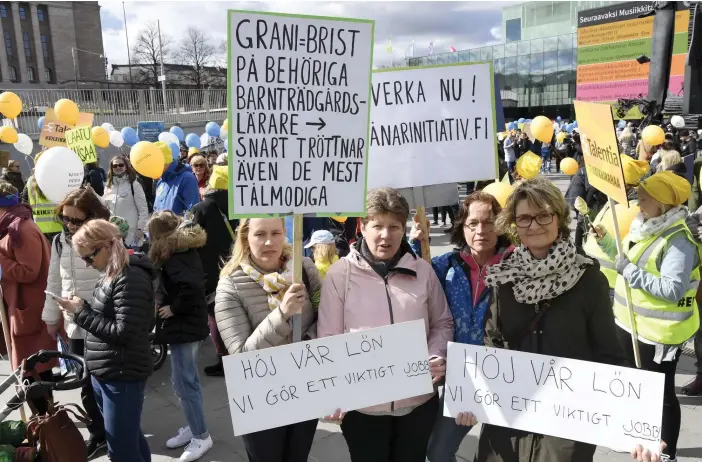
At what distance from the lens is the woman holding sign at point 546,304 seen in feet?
6.68

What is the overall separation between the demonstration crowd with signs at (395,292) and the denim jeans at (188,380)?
1.78 feet

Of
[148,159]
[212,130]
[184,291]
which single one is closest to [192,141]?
[212,130]

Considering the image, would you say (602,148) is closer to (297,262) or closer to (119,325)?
(297,262)

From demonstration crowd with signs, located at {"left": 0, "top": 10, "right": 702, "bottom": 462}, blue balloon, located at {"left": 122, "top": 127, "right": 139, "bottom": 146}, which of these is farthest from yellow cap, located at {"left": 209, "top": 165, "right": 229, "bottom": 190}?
blue balloon, located at {"left": 122, "top": 127, "right": 139, "bottom": 146}

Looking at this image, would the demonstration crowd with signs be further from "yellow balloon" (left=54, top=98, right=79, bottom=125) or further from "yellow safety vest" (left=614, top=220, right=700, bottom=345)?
"yellow balloon" (left=54, top=98, right=79, bottom=125)

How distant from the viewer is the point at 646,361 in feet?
9.91

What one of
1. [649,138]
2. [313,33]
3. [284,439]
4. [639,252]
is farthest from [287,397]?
[649,138]

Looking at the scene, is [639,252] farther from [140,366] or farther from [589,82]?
[589,82]

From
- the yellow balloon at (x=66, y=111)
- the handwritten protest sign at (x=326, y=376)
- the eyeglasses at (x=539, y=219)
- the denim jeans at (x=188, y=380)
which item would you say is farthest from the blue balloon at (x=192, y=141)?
the eyeglasses at (x=539, y=219)

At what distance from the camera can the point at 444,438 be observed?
8.71 feet

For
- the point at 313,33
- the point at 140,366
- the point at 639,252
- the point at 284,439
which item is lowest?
the point at 284,439

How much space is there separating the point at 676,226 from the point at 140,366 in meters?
2.90

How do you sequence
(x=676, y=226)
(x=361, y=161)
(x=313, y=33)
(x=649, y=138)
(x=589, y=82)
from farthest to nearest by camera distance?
(x=589, y=82) → (x=649, y=138) → (x=676, y=226) → (x=361, y=161) → (x=313, y=33)

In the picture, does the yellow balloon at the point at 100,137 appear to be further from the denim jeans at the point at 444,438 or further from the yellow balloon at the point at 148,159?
the denim jeans at the point at 444,438
